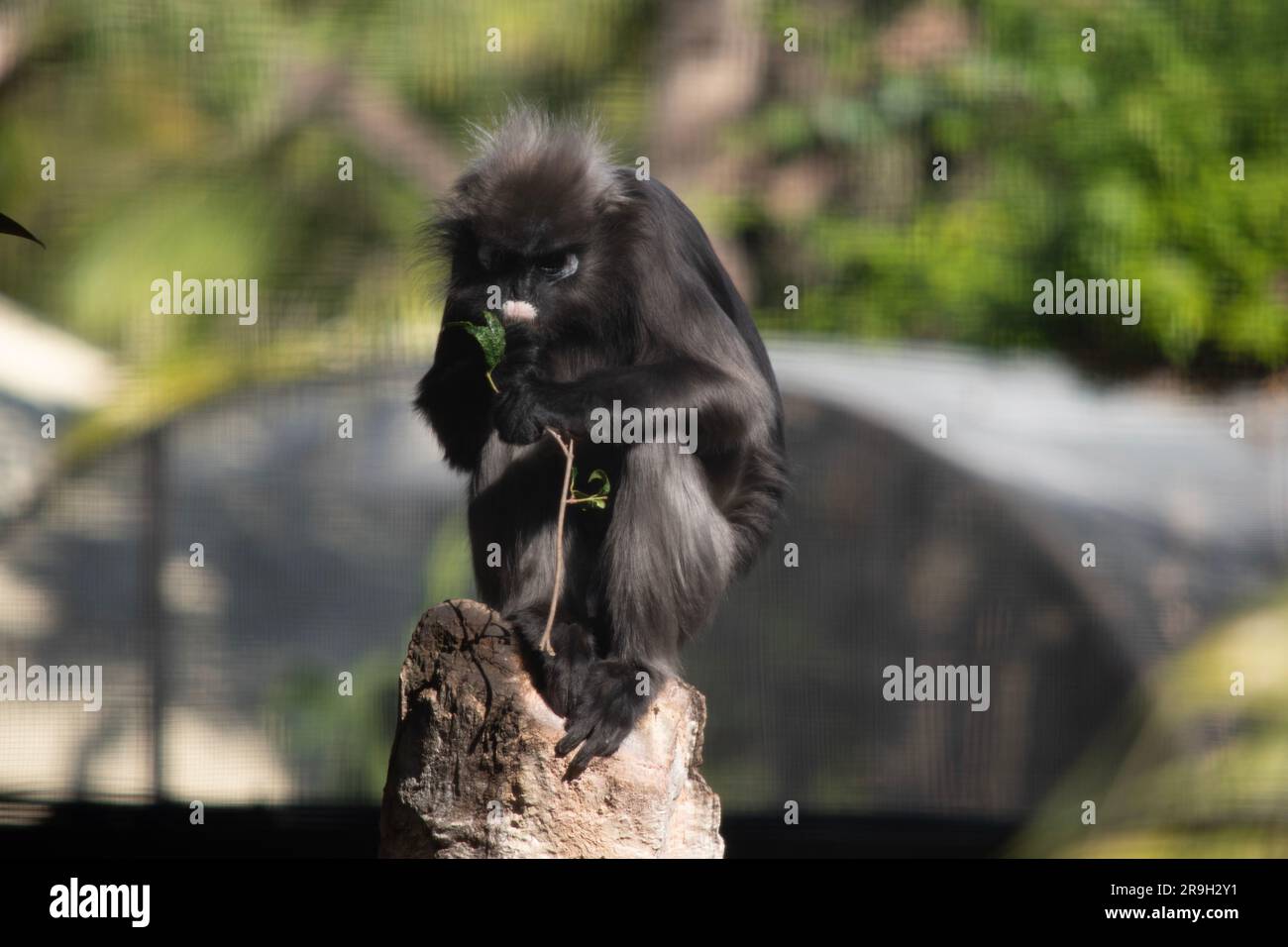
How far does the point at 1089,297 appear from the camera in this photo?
6.64 metres

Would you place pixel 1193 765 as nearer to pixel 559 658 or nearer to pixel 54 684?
pixel 559 658

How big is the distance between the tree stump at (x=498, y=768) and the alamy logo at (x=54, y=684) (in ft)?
7.87

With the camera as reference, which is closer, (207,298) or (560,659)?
(560,659)

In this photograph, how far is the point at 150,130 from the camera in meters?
6.58

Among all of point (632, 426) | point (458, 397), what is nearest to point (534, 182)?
point (458, 397)

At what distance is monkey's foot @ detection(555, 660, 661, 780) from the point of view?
3.95 metres

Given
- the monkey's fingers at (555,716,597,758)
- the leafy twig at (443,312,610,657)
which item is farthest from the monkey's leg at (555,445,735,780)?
the leafy twig at (443,312,610,657)

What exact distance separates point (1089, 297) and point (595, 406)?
139 inches

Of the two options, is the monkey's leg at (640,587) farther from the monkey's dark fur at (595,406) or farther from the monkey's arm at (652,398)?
the monkey's arm at (652,398)

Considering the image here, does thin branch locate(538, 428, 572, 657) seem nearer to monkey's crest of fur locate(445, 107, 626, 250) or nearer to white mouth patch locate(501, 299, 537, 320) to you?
white mouth patch locate(501, 299, 537, 320)

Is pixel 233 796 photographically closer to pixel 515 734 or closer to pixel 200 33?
pixel 515 734

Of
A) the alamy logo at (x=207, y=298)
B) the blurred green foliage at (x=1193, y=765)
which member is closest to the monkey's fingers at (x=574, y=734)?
the blurred green foliage at (x=1193, y=765)

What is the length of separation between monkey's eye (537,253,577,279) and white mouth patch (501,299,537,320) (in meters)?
0.19

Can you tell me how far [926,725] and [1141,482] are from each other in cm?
152
